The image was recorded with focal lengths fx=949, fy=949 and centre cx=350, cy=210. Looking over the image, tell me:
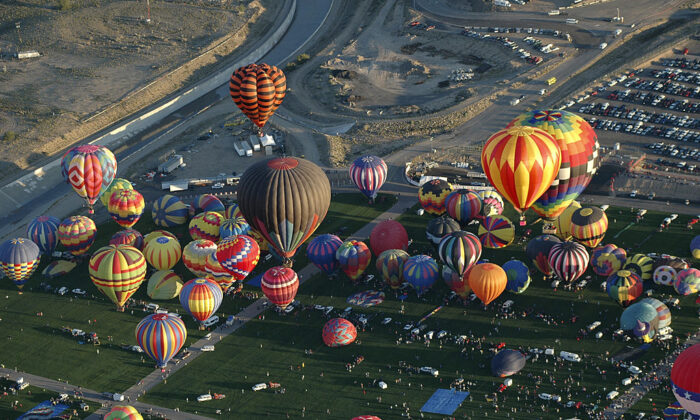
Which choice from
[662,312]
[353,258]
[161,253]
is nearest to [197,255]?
[161,253]

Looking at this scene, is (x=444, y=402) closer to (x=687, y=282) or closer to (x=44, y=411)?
(x=687, y=282)

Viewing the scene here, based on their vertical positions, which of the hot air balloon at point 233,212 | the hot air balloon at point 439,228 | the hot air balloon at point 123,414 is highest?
the hot air balloon at point 439,228

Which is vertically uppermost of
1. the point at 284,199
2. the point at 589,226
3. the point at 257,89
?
the point at 284,199

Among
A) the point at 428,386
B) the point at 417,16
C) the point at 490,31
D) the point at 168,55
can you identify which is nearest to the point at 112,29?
the point at 168,55

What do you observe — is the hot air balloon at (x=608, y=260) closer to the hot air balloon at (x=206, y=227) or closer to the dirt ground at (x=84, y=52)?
the hot air balloon at (x=206, y=227)

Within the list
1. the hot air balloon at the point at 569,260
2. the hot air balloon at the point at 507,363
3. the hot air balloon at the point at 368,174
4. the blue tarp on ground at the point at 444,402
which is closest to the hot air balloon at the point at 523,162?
the hot air balloon at the point at 569,260

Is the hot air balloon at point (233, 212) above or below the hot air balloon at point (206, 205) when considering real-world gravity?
above
